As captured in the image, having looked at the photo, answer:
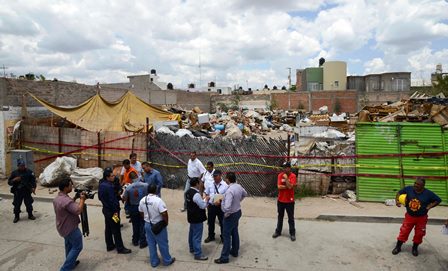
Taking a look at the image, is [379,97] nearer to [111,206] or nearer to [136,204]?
[136,204]

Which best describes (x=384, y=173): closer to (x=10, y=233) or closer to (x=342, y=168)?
(x=342, y=168)

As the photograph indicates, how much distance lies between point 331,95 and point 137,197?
4213cm

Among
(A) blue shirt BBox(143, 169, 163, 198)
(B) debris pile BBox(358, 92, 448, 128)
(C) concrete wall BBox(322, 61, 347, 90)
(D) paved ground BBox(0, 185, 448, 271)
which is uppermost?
(C) concrete wall BBox(322, 61, 347, 90)

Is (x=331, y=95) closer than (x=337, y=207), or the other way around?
(x=337, y=207)

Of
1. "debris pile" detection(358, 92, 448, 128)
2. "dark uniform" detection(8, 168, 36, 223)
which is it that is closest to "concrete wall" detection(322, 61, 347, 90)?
"debris pile" detection(358, 92, 448, 128)

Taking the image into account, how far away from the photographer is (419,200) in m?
5.70

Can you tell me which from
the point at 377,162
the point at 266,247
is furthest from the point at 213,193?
the point at 377,162

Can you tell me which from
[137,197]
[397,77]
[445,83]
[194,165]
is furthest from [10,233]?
[397,77]

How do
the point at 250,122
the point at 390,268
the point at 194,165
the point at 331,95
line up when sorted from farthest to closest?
the point at 331,95 → the point at 250,122 → the point at 194,165 → the point at 390,268

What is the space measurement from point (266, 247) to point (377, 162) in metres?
4.48

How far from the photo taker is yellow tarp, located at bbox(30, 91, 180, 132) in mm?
12336

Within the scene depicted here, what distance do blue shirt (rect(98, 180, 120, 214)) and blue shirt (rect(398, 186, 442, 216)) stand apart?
18.2 feet

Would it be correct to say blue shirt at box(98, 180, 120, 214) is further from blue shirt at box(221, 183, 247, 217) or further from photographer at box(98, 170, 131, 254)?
blue shirt at box(221, 183, 247, 217)

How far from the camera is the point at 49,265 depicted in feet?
18.8
